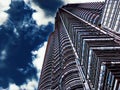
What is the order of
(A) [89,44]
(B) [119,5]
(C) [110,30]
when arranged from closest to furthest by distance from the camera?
(A) [89,44] < (B) [119,5] < (C) [110,30]

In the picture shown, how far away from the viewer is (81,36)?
112 meters

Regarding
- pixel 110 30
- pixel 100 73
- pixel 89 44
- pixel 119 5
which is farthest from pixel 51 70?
pixel 100 73

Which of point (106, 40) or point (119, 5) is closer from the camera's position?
point (106, 40)

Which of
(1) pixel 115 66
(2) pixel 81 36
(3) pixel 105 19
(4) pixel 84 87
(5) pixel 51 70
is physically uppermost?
(3) pixel 105 19

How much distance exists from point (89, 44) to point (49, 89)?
4261cm

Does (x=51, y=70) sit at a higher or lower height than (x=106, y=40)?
higher

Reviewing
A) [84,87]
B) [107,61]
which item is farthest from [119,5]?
[107,61]

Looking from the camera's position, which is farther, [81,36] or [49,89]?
[49,89]

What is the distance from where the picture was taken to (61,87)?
11938 cm

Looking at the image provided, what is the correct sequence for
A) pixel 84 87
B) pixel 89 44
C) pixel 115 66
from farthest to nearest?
1. pixel 84 87
2. pixel 89 44
3. pixel 115 66

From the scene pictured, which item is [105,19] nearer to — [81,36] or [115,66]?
[81,36]

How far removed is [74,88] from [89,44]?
1729 centimetres

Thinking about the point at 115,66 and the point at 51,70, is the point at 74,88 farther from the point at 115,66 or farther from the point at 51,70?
the point at 51,70

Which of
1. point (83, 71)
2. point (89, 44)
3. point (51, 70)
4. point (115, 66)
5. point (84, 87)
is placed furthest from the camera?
point (51, 70)
